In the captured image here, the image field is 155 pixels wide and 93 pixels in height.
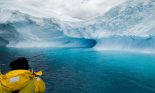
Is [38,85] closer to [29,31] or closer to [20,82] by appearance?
[20,82]

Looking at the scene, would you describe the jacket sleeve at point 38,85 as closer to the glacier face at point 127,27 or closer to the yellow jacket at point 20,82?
the yellow jacket at point 20,82

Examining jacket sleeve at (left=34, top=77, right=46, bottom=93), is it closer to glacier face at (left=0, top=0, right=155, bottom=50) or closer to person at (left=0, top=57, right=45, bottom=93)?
person at (left=0, top=57, right=45, bottom=93)

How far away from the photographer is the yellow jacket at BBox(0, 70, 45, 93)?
1911 millimetres

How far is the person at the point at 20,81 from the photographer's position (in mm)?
1913

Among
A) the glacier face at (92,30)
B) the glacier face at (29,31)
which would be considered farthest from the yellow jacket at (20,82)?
the glacier face at (29,31)

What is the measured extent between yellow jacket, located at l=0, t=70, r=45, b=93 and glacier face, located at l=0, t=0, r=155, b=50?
14288 millimetres

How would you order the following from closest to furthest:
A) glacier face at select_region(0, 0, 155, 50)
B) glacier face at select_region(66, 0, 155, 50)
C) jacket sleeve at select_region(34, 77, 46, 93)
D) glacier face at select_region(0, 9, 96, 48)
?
jacket sleeve at select_region(34, 77, 46, 93), glacier face at select_region(66, 0, 155, 50), glacier face at select_region(0, 0, 155, 50), glacier face at select_region(0, 9, 96, 48)

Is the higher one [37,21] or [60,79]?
[37,21]

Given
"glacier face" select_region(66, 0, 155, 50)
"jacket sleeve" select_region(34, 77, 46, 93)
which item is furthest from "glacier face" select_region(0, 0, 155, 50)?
"jacket sleeve" select_region(34, 77, 46, 93)

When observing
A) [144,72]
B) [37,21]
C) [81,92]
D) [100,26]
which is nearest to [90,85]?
[81,92]

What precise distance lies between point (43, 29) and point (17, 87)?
65.3ft

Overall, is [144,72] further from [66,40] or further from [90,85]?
[66,40]

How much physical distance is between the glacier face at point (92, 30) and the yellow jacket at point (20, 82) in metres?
14.3

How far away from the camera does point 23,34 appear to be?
71.2 feet
